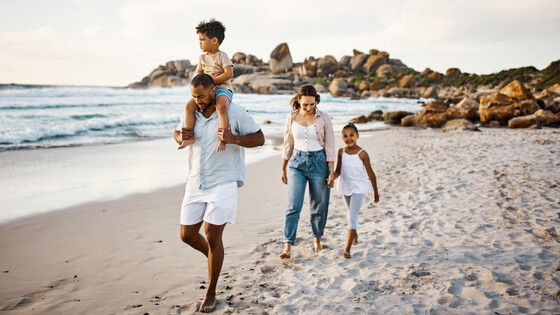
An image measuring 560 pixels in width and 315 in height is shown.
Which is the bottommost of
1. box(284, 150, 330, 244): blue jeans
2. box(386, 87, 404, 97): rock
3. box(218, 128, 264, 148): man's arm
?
box(284, 150, 330, 244): blue jeans

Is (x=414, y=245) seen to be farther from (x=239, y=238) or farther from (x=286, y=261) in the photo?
(x=239, y=238)

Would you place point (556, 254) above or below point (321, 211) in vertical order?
below

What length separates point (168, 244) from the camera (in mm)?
4629

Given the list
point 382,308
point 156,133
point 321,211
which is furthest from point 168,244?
point 156,133

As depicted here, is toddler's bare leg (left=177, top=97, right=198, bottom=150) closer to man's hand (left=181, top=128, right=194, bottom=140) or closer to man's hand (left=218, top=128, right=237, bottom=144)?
man's hand (left=181, top=128, right=194, bottom=140)

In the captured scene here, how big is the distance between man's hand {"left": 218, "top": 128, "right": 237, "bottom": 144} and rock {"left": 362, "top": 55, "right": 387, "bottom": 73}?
73.4 m

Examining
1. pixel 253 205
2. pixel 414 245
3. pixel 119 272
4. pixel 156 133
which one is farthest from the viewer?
pixel 156 133

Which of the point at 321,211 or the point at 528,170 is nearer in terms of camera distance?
the point at 321,211

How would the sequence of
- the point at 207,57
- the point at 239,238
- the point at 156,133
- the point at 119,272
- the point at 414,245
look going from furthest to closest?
the point at 156,133, the point at 239,238, the point at 414,245, the point at 119,272, the point at 207,57

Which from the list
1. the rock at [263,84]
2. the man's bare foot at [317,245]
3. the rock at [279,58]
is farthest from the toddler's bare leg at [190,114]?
the rock at [279,58]

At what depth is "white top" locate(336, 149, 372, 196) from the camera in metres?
4.11

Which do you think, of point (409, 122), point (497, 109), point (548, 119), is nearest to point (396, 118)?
point (409, 122)

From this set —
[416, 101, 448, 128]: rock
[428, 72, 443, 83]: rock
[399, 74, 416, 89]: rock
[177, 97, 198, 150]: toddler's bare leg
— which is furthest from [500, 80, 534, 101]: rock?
[428, 72, 443, 83]: rock

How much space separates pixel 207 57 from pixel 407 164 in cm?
707
